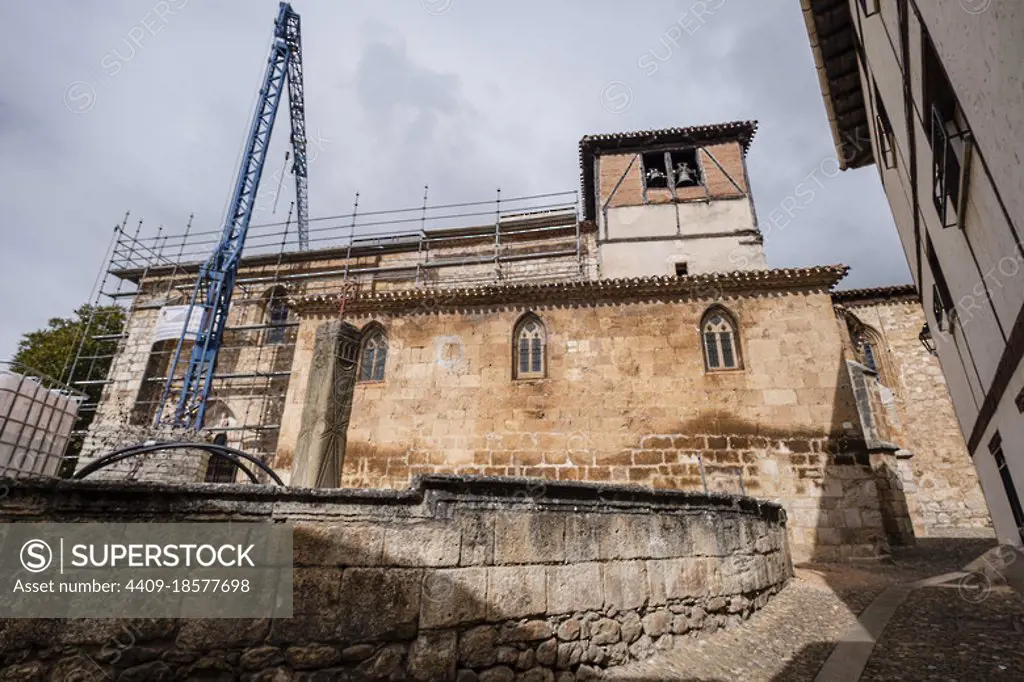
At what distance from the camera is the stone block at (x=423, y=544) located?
10.9 ft

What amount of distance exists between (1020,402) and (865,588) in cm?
402

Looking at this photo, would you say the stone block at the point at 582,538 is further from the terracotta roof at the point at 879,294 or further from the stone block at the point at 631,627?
the terracotta roof at the point at 879,294

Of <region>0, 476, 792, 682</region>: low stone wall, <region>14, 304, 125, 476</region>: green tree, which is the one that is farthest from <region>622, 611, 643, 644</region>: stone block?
<region>14, 304, 125, 476</region>: green tree

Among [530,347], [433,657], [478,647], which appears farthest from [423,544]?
[530,347]

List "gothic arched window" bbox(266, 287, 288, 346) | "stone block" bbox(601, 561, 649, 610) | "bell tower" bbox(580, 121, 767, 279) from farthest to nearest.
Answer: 1. "gothic arched window" bbox(266, 287, 288, 346)
2. "bell tower" bbox(580, 121, 767, 279)
3. "stone block" bbox(601, 561, 649, 610)

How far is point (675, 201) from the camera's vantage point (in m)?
16.4

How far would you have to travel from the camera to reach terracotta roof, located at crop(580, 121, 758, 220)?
16.6 meters

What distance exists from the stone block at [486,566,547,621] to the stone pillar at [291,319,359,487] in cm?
298

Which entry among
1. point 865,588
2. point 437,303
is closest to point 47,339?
point 437,303

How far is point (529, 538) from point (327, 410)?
3.40 metres

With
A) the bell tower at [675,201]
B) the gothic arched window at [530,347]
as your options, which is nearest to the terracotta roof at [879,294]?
the bell tower at [675,201]

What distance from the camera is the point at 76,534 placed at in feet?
9.21

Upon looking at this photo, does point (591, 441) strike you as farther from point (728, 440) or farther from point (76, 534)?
point (76, 534)

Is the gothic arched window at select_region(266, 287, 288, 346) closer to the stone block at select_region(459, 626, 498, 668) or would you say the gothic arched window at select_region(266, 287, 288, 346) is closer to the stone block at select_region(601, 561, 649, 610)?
the stone block at select_region(601, 561, 649, 610)
